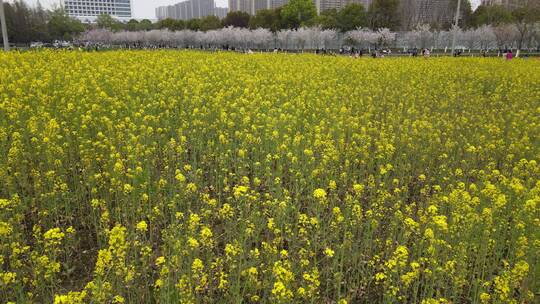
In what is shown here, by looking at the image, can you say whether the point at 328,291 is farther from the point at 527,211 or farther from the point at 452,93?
the point at 452,93

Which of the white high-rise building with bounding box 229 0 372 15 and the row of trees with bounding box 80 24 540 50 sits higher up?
the white high-rise building with bounding box 229 0 372 15

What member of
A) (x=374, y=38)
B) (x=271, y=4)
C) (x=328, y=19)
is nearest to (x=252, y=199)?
(x=374, y=38)

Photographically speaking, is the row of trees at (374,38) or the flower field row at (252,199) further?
the row of trees at (374,38)

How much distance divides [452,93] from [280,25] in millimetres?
71250

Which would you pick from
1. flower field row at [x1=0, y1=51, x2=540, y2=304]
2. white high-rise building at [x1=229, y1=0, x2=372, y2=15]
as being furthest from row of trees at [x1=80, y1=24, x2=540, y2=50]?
flower field row at [x1=0, y1=51, x2=540, y2=304]

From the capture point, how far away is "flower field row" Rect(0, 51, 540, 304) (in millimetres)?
4023

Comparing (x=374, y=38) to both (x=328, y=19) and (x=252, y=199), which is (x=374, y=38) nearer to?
(x=328, y=19)

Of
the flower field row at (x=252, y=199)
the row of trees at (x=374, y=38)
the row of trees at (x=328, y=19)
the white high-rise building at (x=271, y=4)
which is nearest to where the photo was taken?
the flower field row at (x=252, y=199)

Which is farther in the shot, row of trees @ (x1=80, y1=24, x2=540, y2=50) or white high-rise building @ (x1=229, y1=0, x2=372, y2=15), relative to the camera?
white high-rise building @ (x1=229, y1=0, x2=372, y2=15)

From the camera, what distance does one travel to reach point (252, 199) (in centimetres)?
482

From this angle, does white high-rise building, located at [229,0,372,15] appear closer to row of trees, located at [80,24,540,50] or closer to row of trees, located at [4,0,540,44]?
row of trees, located at [4,0,540,44]

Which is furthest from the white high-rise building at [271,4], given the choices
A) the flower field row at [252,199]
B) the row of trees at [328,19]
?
the flower field row at [252,199]

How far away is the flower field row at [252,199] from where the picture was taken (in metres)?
4.02

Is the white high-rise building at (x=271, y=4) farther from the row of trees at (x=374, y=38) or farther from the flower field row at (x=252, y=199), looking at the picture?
the flower field row at (x=252, y=199)
